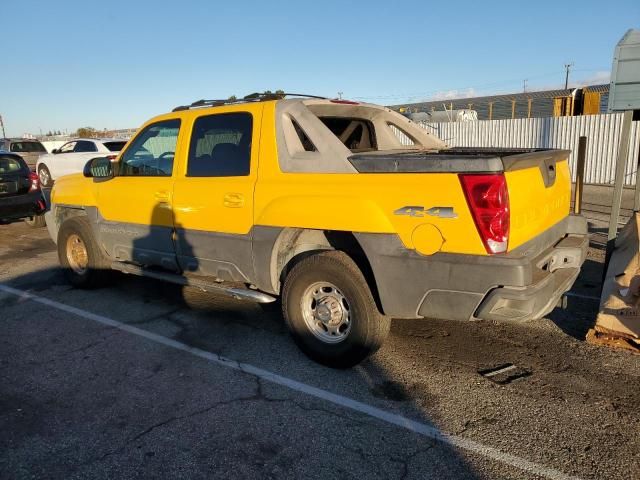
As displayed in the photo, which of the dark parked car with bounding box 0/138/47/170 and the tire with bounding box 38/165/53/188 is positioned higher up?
the dark parked car with bounding box 0/138/47/170

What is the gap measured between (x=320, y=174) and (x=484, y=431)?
6.62ft

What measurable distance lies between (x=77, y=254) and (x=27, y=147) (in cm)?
1902

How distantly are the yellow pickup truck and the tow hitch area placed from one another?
69 centimetres

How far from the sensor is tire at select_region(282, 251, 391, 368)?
3.61m

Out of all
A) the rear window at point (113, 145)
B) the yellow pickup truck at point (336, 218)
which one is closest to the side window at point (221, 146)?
the yellow pickup truck at point (336, 218)

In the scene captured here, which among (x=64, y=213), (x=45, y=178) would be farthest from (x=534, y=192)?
(x=45, y=178)

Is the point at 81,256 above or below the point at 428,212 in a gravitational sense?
below

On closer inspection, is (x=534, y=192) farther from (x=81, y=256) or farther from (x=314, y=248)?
(x=81, y=256)

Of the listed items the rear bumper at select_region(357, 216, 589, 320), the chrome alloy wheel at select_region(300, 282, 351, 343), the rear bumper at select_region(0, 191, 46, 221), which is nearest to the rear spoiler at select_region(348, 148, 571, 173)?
the rear bumper at select_region(357, 216, 589, 320)

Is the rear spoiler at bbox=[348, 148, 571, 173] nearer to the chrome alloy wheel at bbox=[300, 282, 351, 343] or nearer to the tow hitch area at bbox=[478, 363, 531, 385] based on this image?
the chrome alloy wheel at bbox=[300, 282, 351, 343]

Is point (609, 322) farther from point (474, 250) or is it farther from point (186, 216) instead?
point (186, 216)

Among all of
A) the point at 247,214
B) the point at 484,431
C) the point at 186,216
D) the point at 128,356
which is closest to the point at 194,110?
the point at 186,216

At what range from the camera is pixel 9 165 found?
944cm

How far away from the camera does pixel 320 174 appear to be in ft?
12.0
